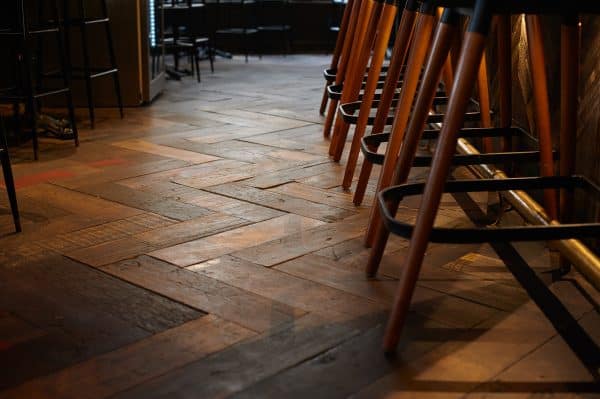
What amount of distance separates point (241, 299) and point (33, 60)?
3.38 metres

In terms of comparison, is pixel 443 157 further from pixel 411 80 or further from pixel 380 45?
pixel 380 45

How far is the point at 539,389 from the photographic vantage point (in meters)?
1.52

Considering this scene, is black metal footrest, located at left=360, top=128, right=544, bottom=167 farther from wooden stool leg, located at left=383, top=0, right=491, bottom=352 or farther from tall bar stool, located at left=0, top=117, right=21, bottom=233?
tall bar stool, located at left=0, top=117, right=21, bottom=233

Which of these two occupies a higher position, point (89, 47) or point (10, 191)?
point (89, 47)

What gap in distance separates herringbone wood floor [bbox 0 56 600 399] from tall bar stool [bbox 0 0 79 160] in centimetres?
45

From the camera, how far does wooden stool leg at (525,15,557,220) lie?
6.91 feet

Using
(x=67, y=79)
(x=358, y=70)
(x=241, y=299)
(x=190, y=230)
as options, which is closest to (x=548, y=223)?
(x=241, y=299)

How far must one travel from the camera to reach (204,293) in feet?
6.44

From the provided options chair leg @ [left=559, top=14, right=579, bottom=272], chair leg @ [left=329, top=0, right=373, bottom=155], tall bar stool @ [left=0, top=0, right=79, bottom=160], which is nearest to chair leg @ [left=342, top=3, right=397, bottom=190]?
chair leg @ [left=329, top=0, right=373, bottom=155]

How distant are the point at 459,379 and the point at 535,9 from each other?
71 centimetres

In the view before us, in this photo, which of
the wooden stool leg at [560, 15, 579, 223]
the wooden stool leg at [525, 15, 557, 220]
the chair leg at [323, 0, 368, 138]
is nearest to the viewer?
the wooden stool leg at [560, 15, 579, 223]

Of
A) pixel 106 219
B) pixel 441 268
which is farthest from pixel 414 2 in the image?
pixel 106 219

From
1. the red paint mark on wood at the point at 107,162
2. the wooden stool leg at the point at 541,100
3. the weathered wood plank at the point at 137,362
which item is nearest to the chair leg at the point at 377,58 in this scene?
the wooden stool leg at the point at 541,100

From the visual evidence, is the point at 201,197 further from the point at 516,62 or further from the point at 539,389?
the point at 539,389
